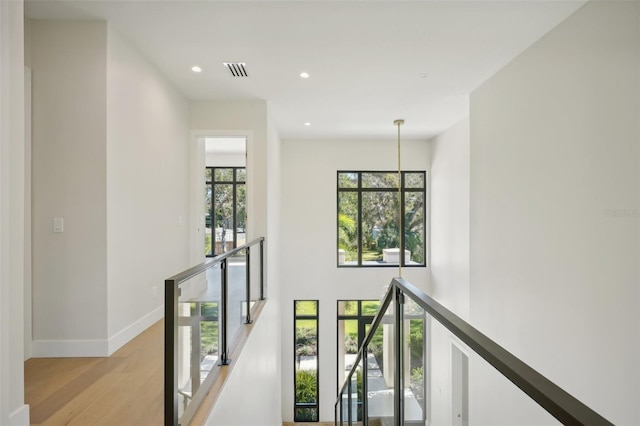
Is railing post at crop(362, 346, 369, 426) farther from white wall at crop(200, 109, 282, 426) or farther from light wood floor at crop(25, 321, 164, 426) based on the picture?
light wood floor at crop(25, 321, 164, 426)

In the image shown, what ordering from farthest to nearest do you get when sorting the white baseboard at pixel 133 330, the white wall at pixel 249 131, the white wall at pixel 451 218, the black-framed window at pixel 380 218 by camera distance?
the black-framed window at pixel 380 218 < the white wall at pixel 451 218 < the white wall at pixel 249 131 < the white baseboard at pixel 133 330

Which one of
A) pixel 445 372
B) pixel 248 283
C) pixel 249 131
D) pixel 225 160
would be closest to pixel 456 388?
pixel 445 372

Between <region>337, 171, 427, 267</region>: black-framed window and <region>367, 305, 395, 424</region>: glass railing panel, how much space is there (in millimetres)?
5447

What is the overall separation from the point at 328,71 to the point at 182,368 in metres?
3.25

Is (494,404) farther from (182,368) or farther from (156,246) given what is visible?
(156,246)

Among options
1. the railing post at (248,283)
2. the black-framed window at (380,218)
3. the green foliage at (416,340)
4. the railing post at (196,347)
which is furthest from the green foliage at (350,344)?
A: the green foliage at (416,340)

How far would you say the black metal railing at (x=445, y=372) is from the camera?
2.27ft

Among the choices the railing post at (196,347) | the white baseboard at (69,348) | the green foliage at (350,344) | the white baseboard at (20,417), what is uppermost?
the railing post at (196,347)

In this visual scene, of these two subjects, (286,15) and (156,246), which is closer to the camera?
(286,15)

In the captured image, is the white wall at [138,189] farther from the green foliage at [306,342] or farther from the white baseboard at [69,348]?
the green foliage at [306,342]

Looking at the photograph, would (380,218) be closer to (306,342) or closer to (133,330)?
(306,342)

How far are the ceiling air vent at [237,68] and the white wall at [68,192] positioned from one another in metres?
1.27

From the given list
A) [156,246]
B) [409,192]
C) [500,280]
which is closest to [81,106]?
[156,246]

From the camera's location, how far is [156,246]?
3.69 metres
